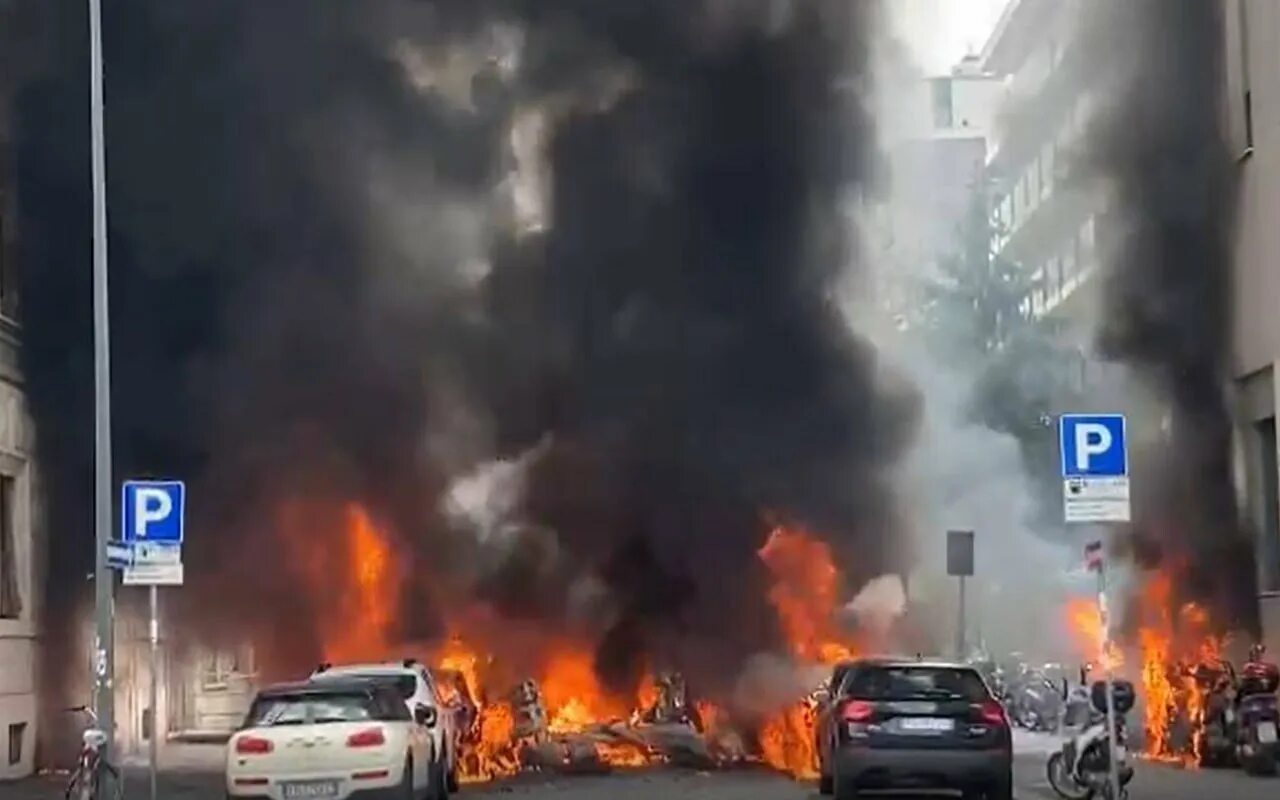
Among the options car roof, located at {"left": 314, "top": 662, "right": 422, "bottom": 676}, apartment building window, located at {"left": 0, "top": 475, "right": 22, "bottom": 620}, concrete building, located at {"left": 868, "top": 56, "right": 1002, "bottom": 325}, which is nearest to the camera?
car roof, located at {"left": 314, "top": 662, "right": 422, "bottom": 676}

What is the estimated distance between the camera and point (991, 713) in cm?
1852

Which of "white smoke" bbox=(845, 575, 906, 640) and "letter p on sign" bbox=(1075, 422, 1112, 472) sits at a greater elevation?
"letter p on sign" bbox=(1075, 422, 1112, 472)

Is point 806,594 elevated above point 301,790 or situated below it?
above

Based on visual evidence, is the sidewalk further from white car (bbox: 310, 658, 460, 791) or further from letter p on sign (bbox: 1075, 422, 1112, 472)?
letter p on sign (bbox: 1075, 422, 1112, 472)

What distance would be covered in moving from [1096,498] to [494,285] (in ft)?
47.9

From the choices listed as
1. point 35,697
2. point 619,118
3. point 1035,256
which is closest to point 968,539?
point 619,118

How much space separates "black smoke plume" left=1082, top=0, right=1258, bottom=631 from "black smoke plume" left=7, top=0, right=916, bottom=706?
158 inches

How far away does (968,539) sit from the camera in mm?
27938

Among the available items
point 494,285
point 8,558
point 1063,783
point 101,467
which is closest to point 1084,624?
point 494,285

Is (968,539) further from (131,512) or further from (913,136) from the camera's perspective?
(131,512)

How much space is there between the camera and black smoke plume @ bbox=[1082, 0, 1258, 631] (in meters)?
27.0

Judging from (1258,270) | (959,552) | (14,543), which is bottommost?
(959,552)

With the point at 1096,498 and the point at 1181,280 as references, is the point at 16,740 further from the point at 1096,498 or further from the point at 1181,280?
the point at 1181,280

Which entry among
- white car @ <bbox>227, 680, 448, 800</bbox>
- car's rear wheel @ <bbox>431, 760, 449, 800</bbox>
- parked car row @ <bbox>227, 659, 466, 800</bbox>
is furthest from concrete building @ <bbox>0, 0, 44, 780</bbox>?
white car @ <bbox>227, 680, 448, 800</bbox>
